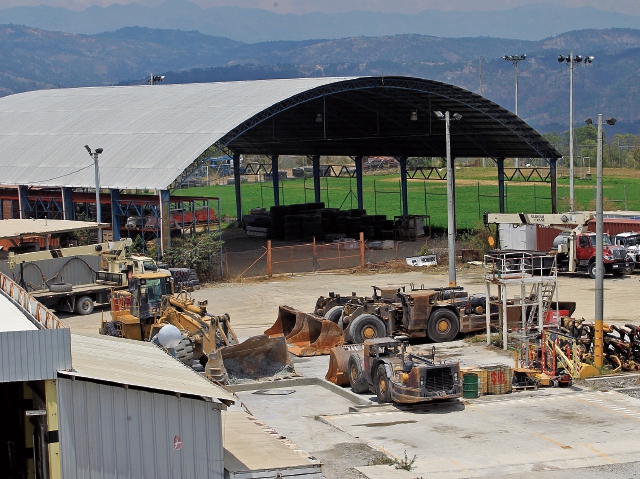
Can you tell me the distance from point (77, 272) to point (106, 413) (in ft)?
82.2

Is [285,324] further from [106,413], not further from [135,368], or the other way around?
[106,413]

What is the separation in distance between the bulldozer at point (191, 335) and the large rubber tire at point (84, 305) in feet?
26.7

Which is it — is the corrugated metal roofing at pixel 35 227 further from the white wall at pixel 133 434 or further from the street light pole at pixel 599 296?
the white wall at pixel 133 434

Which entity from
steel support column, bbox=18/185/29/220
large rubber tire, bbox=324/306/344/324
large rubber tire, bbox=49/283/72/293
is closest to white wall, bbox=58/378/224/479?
large rubber tire, bbox=324/306/344/324

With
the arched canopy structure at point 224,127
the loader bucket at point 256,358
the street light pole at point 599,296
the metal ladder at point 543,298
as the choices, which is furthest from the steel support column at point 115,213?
the street light pole at point 599,296

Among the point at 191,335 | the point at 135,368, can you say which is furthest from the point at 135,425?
the point at 191,335

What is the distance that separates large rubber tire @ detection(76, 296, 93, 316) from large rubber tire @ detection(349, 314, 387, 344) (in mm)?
12694

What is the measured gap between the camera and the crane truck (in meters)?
45.5

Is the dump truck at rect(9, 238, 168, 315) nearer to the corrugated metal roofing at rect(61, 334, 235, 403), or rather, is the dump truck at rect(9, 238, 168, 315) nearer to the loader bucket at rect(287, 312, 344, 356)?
the loader bucket at rect(287, 312, 344, 356)

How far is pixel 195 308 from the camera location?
98.6ft

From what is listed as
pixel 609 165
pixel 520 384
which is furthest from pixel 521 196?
pixel 520 384

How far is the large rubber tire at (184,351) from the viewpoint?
27.4 meters

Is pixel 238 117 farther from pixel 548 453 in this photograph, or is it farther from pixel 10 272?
pixel 548 453

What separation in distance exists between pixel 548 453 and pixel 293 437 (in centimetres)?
520
